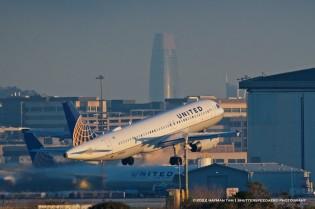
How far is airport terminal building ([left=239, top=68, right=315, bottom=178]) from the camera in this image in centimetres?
17200

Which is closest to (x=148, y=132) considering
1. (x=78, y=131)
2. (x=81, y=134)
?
(x=81, y=134)

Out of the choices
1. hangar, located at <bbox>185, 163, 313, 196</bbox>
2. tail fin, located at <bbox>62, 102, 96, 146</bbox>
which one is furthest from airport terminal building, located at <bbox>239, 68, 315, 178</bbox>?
tail fin, located at <bbox>62, 102, 96, 146</bbox>

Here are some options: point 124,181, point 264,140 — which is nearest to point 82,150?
point 124,181

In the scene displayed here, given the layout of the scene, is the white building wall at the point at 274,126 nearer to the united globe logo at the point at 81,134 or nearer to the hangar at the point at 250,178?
the hangar at the point at 250,178

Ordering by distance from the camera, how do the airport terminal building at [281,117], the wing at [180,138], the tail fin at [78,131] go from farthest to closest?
the airport terminal building at [281,117], the tail fin at [78,131], the wing at [180,138]

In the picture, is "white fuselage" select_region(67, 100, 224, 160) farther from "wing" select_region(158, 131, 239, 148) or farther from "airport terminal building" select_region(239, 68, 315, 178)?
"airport terminal building" select_region(239, 68, 315, 178)

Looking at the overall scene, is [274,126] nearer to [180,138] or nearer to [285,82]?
[285,82]

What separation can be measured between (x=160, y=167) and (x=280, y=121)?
93.4 feet

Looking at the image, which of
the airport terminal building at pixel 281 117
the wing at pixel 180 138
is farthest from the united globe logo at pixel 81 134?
the airport terminal building at pixel 281 117

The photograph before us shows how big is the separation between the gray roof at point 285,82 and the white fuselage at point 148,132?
3945cm

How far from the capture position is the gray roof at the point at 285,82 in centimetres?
17325

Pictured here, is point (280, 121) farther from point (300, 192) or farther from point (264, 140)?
point (300, 192)

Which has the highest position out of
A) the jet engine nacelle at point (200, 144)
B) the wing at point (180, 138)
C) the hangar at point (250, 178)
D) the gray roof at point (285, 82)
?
the gray roof at point (285, 82)

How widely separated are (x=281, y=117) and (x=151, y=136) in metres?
49.1
